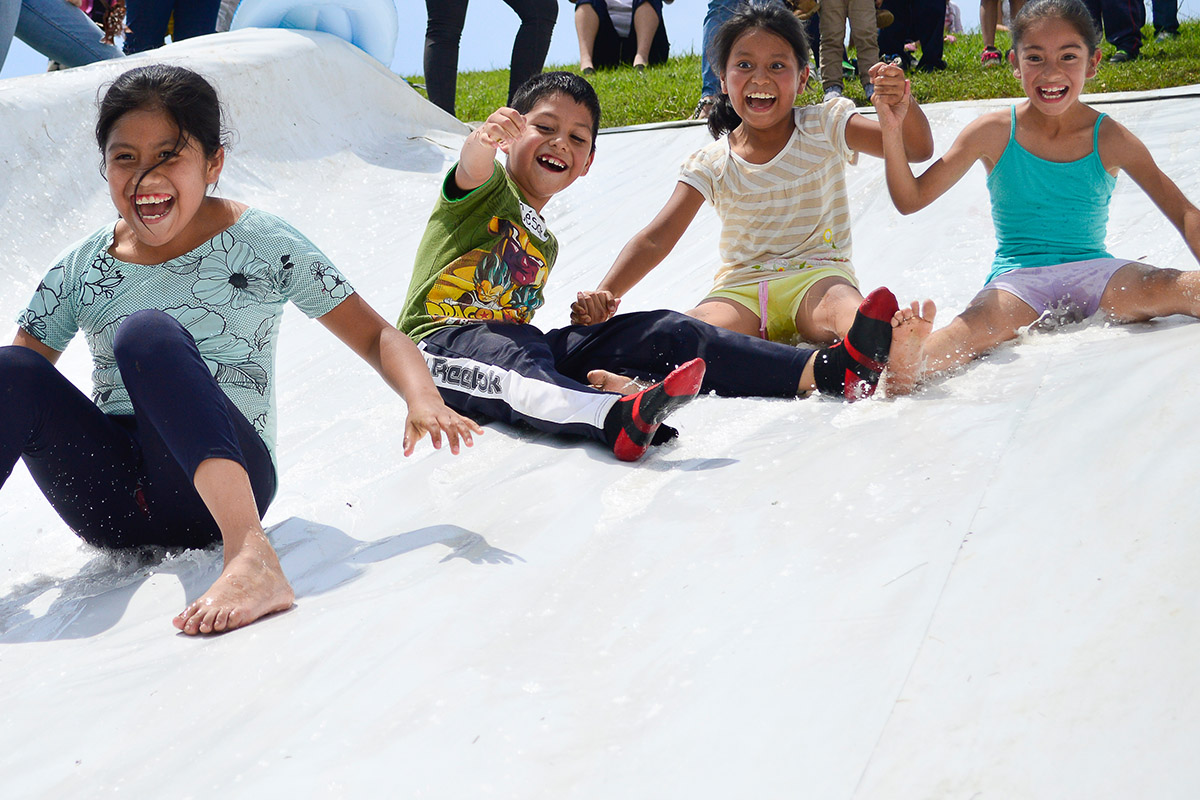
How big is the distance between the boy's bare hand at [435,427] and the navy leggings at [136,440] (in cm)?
26

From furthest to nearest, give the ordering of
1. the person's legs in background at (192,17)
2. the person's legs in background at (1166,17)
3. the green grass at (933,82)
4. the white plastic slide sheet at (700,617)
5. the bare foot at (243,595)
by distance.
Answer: the person's legs in background at (1166,17) → the person's legs in background at (192,17) → the green grass at (933,82) → the bare foot at (243,595) → the white plastic slide sheet at (700,617)

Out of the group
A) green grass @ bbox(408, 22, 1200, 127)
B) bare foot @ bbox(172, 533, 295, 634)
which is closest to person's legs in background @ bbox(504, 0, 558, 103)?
green grass @ bbox(408, 22, 1200, 127)

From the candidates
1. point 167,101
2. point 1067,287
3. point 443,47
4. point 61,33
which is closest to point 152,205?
point 167,101

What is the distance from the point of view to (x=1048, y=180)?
7.87 ft

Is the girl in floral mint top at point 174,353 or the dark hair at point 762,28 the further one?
the dark hair at point 762,28

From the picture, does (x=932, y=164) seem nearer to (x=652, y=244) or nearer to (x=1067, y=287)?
(x=1067, y=287)

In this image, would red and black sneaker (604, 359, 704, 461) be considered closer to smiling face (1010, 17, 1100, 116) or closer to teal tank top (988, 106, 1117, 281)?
teal tank top (988, 106, 1117, 281)

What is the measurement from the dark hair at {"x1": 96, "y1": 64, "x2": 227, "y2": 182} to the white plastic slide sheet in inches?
27.4

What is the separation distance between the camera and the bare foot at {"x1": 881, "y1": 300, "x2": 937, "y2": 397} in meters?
1.95

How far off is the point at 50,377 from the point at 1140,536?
1.55 meters

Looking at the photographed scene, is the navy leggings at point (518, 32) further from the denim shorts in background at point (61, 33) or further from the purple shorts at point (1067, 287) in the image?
the purple shorts at point (1067, 287)

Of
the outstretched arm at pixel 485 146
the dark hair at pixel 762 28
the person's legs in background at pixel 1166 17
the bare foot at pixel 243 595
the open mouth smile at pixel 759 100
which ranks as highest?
the person's legs in background at pixel 1166 17

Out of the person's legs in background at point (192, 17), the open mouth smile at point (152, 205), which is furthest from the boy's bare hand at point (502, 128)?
the person's legs in background at point (192, 17)

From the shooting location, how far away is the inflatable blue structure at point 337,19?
4926 millimetres
